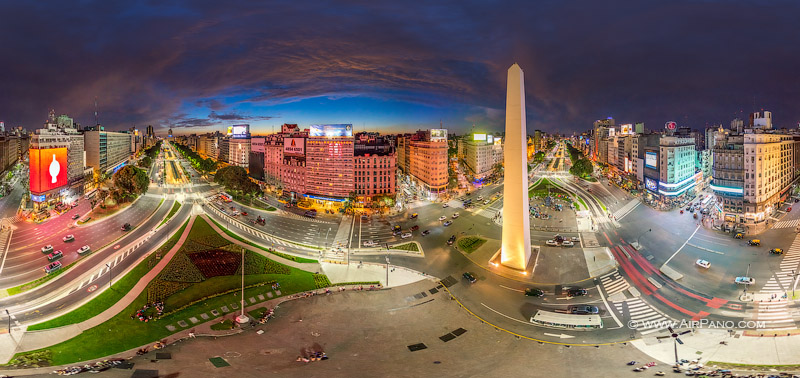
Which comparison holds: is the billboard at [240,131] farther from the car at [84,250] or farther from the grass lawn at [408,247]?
the grass lawn at [408,247]

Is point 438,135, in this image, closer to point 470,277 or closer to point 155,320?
point 470,277

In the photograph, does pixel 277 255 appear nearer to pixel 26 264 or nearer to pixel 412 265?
pixel 412 265

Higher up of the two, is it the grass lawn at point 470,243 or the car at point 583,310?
the grass lawn at point 470,243

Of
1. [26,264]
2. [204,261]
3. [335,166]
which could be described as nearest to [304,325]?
[204,261]

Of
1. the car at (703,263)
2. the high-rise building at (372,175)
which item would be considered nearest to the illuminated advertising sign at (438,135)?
the high-rise building at (372,175)

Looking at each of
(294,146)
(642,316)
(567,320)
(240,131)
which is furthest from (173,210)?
(240,131)

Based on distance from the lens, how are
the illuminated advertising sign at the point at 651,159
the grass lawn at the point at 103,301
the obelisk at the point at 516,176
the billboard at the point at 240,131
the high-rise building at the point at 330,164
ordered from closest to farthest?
the grass lawn at the point at 103,301 → the obelisk at the point at 516,176 → the high-rise building at the point at 330,164 → the illuminated advertising sign at the point at 651,159 → the billboard at the point at 240,131
